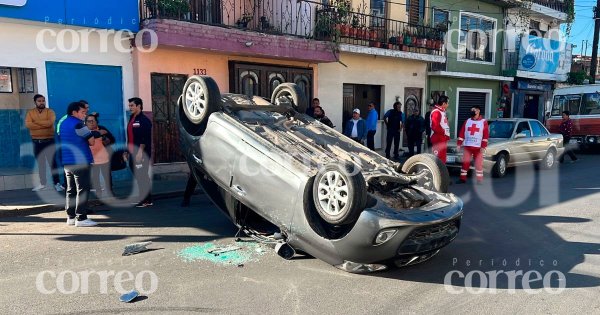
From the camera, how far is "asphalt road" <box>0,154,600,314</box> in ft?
12.0

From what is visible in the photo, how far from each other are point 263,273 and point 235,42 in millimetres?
7326

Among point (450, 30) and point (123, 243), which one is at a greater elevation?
point (450, 30)

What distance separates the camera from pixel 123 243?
526cm

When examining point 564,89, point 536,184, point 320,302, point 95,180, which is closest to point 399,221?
point 320,302

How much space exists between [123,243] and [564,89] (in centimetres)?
1771

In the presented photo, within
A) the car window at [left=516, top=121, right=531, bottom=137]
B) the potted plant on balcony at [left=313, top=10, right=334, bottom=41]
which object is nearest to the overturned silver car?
the potted plant on balcony at [left=313, top=10, right=334, bottom=41]

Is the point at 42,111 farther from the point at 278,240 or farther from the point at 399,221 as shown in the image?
the point at 399,221

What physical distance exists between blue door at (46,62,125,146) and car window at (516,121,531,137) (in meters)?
9.58

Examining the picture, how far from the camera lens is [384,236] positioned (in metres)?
3.84

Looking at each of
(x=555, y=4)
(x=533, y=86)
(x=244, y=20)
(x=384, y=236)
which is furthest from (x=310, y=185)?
(x=555, y=4)

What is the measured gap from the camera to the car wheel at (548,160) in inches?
479

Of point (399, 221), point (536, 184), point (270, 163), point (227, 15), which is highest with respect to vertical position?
point (227, 15)

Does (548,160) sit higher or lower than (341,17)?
lower

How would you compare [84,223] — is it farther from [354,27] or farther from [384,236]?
[354,27]
